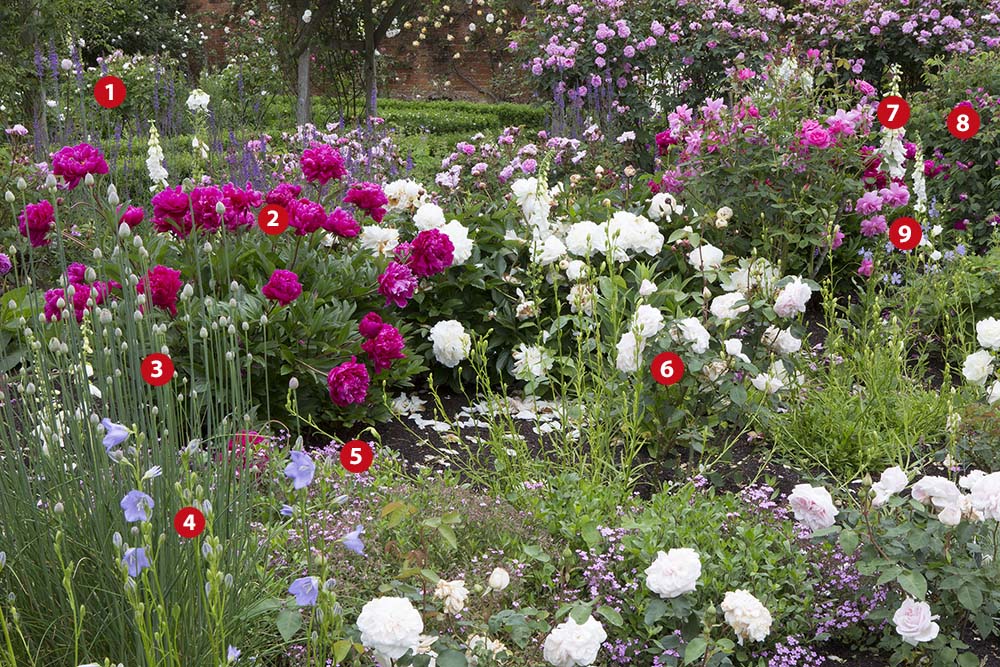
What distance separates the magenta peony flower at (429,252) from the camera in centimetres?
327

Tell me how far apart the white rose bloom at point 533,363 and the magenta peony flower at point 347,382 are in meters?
0.44

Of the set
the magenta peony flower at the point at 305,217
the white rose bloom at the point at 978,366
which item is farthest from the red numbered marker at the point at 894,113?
the magenta peony flower at the point at 305,217

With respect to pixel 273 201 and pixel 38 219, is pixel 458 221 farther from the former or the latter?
pixel 38 219

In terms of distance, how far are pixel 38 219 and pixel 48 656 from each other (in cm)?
121

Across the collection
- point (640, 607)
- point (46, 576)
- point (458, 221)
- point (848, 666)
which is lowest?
point (848, 666)

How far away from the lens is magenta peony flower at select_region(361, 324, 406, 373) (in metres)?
2.95

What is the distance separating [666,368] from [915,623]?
857mm

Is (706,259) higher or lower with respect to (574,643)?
higher

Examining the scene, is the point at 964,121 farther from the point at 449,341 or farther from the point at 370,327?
the point at 370,327

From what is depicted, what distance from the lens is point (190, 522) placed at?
1.30m

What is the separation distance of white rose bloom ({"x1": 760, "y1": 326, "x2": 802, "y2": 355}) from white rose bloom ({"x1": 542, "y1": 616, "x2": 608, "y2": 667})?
1.40 meters

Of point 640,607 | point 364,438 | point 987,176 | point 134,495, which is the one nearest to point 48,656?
point 134,495

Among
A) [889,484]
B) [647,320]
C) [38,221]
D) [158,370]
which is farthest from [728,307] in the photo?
[38,221]

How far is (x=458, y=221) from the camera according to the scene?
12.0 ft
